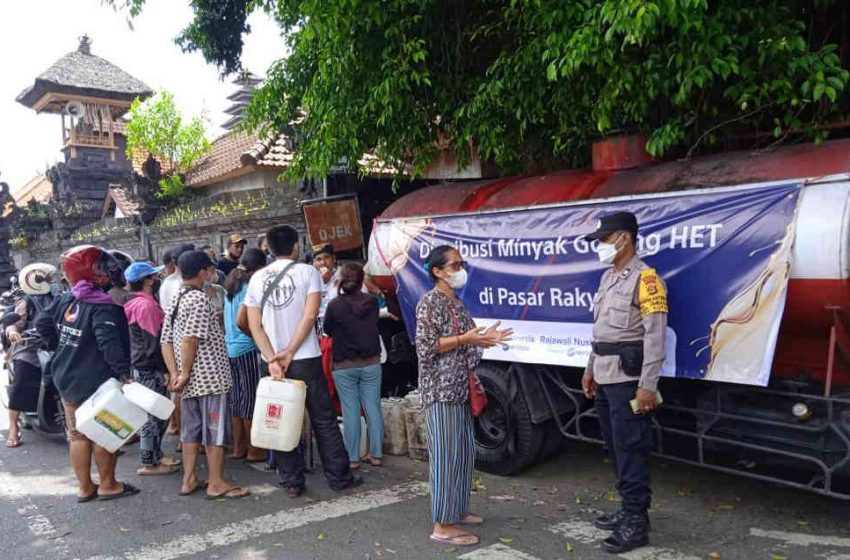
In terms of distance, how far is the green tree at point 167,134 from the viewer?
2502 cm

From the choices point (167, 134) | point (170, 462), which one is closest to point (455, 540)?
point (170, 462)

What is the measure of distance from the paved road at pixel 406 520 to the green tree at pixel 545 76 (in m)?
2.39

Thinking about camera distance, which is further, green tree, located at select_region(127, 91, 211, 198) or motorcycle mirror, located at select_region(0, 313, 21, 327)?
green tree, located at select_region(127, 91, 211, 198)

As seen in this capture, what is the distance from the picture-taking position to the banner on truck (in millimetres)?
3768

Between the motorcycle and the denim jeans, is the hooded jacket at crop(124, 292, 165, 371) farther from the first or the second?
the motorcycle

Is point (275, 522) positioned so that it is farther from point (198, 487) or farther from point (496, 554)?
point (496, 554)

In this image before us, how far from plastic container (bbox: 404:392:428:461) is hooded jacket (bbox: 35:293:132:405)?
87.4 inches

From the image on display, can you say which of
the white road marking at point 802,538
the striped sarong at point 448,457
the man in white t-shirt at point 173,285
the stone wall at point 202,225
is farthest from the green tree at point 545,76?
the stone wall at point 202,225

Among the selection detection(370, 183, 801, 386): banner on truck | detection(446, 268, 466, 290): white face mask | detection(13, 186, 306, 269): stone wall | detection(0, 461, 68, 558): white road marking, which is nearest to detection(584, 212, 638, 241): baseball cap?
detection(370, 183, 801, 386): banner on truck

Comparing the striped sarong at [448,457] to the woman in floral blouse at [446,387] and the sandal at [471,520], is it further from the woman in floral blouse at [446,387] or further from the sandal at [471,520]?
the sandal at [471,520]

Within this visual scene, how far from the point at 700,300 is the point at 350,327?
2.58 metres

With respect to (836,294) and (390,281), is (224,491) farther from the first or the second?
(836,294)

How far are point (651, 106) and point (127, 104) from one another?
35.2 metres

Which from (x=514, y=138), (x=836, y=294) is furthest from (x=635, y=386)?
(x=514, y=138)
